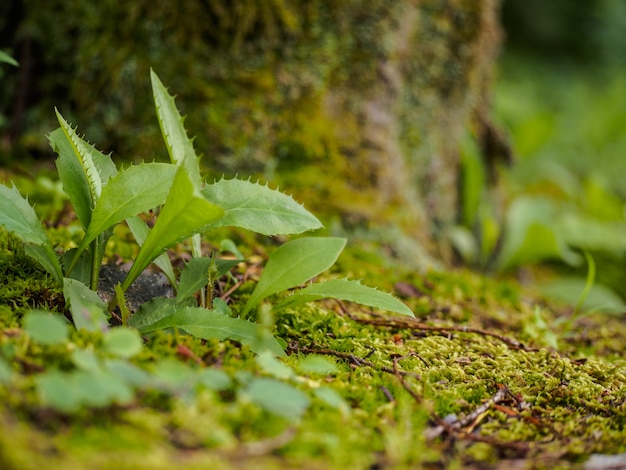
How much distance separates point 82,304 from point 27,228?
0.27 m

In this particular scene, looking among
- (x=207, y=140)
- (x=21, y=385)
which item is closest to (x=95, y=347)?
(x=21, y=385)

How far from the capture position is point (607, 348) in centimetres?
238

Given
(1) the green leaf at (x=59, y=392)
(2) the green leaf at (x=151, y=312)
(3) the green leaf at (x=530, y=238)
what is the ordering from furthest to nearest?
(3) the green leaf at (x=530, y=238) → (2) the green leaf at (x=151, y=312) → (1) the green leaf at (x=59, y=392)

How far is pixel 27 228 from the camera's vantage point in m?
1.50

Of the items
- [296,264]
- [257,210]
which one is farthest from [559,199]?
[257,210]

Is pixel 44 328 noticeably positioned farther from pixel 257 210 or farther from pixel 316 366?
pixel 257 210

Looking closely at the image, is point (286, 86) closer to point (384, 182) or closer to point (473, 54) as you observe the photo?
point (384, 182)

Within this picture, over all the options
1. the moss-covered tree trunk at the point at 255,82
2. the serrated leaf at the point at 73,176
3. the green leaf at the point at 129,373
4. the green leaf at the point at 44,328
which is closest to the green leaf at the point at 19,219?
the serrated leaf at the point at 73,176

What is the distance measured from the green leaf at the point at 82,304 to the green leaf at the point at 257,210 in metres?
0.37

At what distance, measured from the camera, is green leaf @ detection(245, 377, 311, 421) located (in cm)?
100

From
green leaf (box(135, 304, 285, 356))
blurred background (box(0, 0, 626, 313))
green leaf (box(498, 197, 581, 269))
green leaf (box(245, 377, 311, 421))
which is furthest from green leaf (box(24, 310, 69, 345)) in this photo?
green leaf (box(498, 197, 581, 269))

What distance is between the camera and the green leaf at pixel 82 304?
1.34 meters

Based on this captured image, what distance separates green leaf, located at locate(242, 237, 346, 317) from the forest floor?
0.16 metres

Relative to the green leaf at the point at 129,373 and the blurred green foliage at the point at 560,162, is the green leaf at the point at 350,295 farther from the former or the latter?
the blurred green foliage at the point at 560,162
